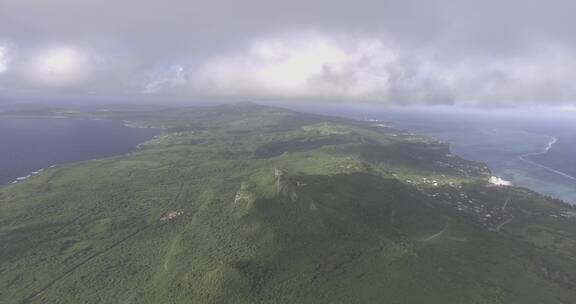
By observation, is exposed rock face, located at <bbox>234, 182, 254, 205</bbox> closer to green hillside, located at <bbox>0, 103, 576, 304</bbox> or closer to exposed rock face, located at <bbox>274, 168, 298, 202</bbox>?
green hillside, located at <bbox>0, 103, 576, 304</bbox>

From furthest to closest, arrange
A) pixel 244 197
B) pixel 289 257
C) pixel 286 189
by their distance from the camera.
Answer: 1. pixel 244 197
2. pixel 286 189
3. pixel 289 257

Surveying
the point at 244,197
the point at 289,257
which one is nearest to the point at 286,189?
the point at 244,197

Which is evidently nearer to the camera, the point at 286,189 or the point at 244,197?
the point at 286,189

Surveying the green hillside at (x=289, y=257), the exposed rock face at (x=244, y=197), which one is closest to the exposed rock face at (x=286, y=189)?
the green hillside at (x=289, y=257)

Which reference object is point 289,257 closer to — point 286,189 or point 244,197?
point 286,189

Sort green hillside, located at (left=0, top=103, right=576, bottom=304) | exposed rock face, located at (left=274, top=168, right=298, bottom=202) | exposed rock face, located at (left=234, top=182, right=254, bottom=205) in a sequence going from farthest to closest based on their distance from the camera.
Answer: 1. exposed rock face, located at (left=234, top=182, right=254, bottom=205)
2. exposed rock face, located at (left=274, top=168, right=298, bottom=202)
3. green hillside, located at (left=0, top=103, right=576, bottom=304)

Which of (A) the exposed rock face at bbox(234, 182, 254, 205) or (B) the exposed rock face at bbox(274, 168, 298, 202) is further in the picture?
(A) the exposed rock face at bbox(234, 182, 254, 205)

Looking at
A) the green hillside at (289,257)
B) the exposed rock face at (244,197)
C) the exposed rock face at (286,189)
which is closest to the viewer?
the green hillside at (289,257)

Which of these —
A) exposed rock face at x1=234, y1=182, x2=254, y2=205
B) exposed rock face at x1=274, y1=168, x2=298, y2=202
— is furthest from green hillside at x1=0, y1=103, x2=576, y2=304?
exposed rock face at x1=234, y1=182, x2=254, y2=205

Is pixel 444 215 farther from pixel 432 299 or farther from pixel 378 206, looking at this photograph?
pixel 432 299

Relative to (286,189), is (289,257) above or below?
below

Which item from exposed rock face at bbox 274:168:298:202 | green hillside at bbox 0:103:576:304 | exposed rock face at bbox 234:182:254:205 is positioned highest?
exposed rock face at bbox 274:168:298:202

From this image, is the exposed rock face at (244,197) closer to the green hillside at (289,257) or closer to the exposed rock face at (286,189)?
the green hillside at (289,257)
